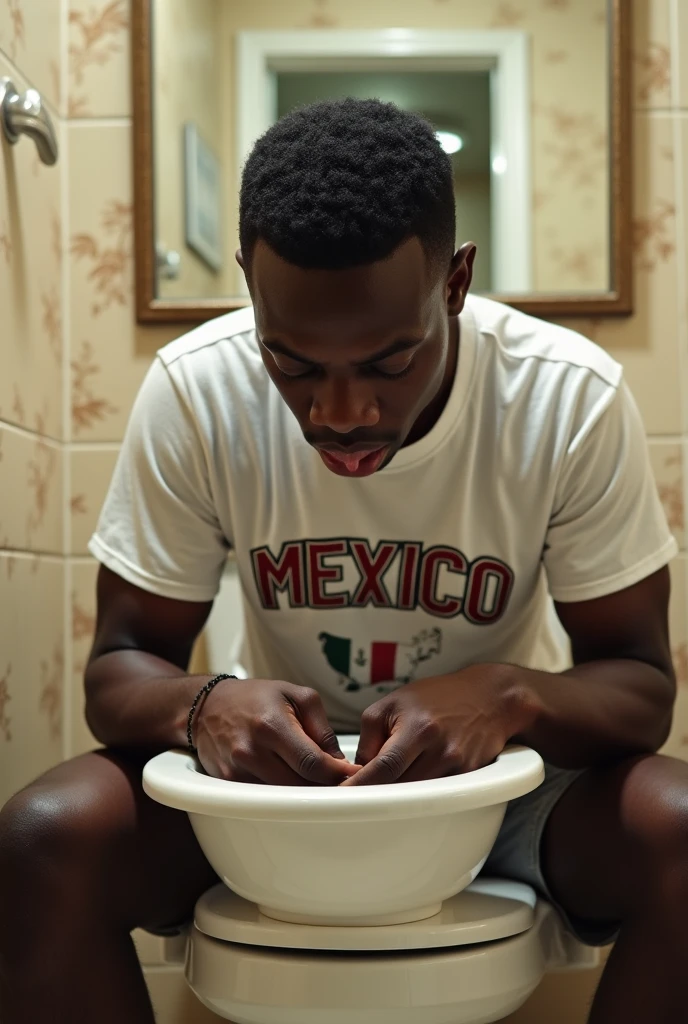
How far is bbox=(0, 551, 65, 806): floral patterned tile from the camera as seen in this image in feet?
4.04

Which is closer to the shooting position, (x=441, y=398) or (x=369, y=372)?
(x=369, y=372)

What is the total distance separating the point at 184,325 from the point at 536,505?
667 mm

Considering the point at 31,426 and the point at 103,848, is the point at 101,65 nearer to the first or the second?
the point at 31,426

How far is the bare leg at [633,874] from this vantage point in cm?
79

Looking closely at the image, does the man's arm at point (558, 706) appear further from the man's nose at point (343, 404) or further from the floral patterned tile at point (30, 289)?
the floral patterned tile at point (30, 289)

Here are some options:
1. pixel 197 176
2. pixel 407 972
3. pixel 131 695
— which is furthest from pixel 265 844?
pixel 197 176

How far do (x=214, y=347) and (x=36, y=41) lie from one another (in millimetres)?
594

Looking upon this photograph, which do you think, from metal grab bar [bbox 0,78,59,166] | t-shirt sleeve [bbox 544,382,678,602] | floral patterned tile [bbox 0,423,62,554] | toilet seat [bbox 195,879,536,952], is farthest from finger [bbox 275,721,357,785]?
metal grab bar [bbox 0,78,59,166]

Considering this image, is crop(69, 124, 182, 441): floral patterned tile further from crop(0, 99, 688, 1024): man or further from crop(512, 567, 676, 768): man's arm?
crop(512, 567, 676, 768): man's arm

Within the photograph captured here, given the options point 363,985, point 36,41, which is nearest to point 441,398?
point 363,985

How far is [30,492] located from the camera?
134 centimetres

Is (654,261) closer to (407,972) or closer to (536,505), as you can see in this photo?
(536,505)

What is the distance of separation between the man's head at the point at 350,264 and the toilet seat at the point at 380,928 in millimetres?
339

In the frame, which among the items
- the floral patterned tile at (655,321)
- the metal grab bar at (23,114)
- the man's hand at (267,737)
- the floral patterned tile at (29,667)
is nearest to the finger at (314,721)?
the man's hand at (267,737)
